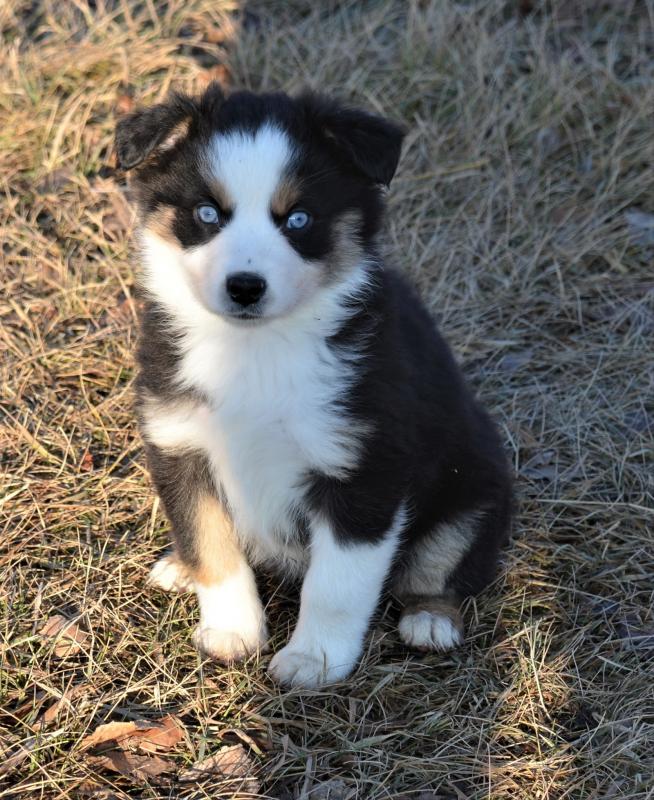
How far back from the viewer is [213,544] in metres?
3.24

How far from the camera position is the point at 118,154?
9.77ft

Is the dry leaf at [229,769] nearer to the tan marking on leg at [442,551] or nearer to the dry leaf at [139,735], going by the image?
the dry leaf at [139,735]

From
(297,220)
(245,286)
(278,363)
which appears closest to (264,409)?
(278,363)

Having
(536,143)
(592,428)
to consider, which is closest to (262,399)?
(592,428)

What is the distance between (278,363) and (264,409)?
14 cm

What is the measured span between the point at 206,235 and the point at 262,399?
19.5 inches

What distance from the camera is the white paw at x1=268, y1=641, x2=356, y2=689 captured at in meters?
3.19

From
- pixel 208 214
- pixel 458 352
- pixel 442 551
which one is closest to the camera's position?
pixel 208 214

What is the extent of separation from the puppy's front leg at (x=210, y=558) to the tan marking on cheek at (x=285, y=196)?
794 mm

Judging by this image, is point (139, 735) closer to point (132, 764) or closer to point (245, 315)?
point (132, 764)

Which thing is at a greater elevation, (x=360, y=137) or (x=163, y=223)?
(x=360, y=137)

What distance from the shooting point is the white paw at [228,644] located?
3305 millimetres

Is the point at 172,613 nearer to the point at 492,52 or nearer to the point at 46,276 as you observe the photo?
the point at 46,276

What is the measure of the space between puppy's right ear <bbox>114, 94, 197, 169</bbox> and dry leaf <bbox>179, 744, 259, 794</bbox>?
1.71m
